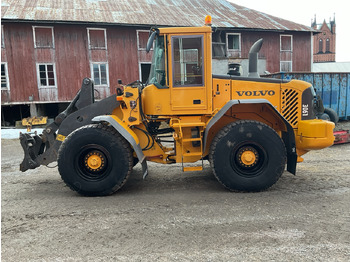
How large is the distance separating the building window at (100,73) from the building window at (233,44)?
1010 centimetres

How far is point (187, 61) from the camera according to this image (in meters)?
4.88

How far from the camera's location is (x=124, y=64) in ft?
67.8

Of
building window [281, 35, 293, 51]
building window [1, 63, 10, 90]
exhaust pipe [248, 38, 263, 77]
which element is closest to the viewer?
exhaust pipe [248, 38, 263, 77]

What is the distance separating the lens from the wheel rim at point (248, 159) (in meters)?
4.84

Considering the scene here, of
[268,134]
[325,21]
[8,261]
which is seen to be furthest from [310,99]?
[325,21]

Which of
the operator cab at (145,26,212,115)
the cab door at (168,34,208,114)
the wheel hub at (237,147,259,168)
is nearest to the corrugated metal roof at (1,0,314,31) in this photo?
the operator cab at (145,26,212,115)

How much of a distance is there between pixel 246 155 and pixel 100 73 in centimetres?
1772

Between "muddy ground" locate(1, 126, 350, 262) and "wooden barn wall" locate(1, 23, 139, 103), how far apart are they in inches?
607

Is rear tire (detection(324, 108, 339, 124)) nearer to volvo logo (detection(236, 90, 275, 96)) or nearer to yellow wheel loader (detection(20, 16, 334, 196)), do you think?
yellow wheel loader (detection(20, 16, 334, 196))

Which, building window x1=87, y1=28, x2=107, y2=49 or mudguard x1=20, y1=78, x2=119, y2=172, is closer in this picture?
mudguard x1=20, y1=78, x2=119, y2=172

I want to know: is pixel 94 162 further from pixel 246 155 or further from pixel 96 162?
pixel 246 155

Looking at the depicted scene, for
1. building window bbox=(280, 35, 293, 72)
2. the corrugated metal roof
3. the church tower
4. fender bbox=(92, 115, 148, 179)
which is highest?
the church tower

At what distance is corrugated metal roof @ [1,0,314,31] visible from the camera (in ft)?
63.0

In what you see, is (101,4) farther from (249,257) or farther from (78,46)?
(249,257)
